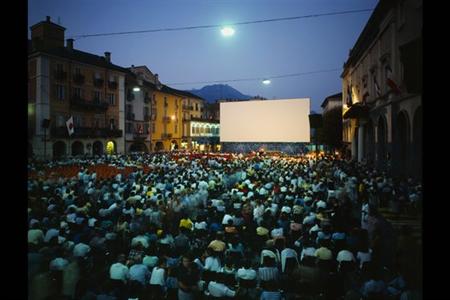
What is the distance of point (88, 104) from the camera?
104ft

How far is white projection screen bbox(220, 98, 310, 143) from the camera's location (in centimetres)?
3422

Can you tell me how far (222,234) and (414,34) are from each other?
514 inches

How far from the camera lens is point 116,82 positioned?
35969 millimetres

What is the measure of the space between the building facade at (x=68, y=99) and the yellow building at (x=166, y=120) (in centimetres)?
828

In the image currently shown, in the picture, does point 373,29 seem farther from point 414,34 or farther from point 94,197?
point 94,197

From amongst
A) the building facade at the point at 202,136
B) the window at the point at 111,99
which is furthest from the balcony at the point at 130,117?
the building facade at the point at 202,136

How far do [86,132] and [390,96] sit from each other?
27.8 meters

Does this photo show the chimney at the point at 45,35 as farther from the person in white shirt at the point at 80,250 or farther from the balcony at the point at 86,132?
the person in white shirt at the point at 80,250

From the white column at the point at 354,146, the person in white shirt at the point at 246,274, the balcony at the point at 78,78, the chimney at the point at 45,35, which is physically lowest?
the person in white shirt at the point at 246,274

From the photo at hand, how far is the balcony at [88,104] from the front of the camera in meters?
30.2

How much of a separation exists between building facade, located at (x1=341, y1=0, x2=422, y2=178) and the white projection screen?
945cm

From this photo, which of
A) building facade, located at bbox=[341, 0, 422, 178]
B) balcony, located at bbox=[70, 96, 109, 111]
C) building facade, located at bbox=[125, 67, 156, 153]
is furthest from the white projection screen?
Result: balcony, located at bbox=[70, 96, 109, 111]

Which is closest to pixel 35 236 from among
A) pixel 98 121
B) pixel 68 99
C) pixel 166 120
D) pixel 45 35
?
pixel 68 99

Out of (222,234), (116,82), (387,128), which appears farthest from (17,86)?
(116,82)
